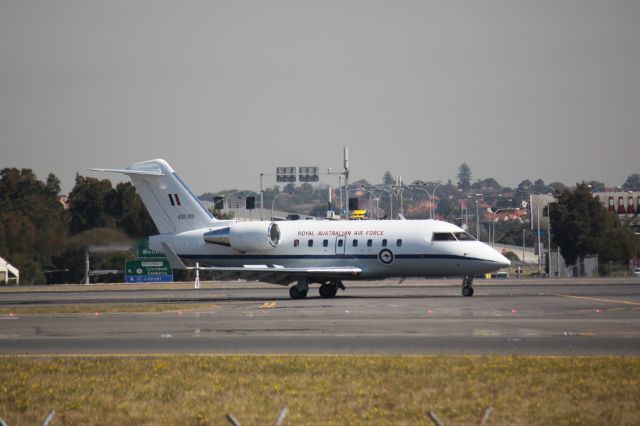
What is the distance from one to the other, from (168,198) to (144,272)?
32.5 m

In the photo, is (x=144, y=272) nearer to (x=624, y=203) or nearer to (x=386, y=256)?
(x=386, y=256)

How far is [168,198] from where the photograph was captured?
50375 millimetres

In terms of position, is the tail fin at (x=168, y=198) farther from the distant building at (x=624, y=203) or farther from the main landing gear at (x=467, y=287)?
the distant building at (x=624, y=203)

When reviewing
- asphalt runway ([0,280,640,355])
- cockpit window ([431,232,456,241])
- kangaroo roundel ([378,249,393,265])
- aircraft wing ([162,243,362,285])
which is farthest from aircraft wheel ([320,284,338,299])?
cockpit window ([431,232,456,241])

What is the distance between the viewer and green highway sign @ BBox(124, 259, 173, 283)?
81.7m

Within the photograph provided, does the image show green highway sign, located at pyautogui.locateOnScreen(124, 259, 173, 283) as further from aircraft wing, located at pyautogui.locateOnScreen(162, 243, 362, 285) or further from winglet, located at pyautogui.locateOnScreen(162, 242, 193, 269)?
winglet, located at pyautogui.locateOnScreen(162, 242, 193, 269)

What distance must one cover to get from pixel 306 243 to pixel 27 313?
44.9 feet

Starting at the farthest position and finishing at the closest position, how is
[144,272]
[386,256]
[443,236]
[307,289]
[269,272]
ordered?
[144,272] < [307,289] < [386,256] < [443,236] < [269,272]

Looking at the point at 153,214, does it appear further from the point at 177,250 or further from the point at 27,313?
the point at 27,313

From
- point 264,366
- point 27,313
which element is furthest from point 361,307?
point 264,366

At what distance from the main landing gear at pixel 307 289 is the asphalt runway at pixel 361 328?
223 centimetres

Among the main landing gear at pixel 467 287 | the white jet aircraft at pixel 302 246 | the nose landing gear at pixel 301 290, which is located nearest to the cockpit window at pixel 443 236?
the white jet aircraft at pixel 302 246

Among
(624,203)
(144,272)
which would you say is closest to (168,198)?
(144,272)

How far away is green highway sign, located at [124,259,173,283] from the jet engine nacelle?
33.8 meters
